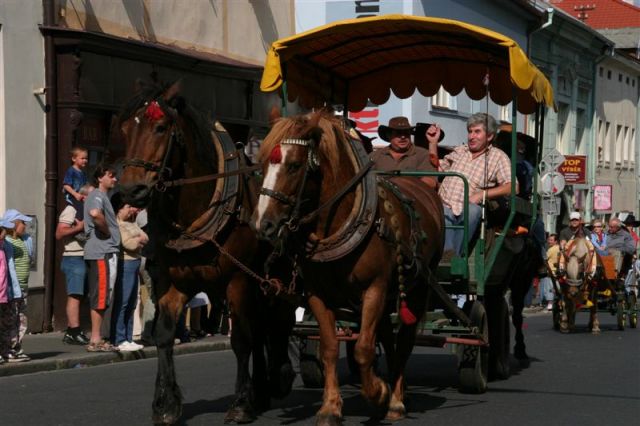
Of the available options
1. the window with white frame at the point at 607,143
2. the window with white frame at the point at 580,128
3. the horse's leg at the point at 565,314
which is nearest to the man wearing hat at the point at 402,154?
the horse's leg at the point at 565,314

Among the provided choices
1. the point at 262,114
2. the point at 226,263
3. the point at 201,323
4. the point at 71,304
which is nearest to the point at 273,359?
the point at 226,263

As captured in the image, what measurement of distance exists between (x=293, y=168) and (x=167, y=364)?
164 cm

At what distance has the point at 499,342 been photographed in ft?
42.7

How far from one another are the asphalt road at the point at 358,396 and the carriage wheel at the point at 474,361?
0.11 meters

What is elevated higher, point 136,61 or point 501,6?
point 501,6

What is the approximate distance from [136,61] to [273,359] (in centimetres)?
1137

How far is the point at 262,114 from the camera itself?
1035 inches

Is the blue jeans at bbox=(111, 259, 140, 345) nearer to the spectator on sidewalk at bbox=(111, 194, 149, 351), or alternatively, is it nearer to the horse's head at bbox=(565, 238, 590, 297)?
the spectator on sidewalk at bbox=(111, 194, 149, 351)

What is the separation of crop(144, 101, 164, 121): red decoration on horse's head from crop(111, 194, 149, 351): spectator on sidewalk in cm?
652

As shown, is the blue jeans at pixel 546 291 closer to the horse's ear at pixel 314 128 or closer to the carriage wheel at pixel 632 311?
the carriage wheel at pixel 632 311

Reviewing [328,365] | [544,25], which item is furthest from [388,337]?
[544,25]

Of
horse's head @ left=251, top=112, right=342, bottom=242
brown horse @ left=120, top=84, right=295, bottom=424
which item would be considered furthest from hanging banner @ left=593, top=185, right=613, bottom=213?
horse's head @ left=251, top=112, right=342, bottom=242

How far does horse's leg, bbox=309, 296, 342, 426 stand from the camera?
913 cm

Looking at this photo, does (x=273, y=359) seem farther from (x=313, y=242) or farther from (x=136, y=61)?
(x=136, y=61)
